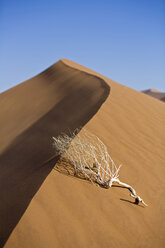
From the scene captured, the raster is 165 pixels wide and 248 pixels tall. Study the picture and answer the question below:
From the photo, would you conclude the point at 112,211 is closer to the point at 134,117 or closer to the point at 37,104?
the point at 134,117

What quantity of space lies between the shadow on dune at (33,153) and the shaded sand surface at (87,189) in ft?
0.06

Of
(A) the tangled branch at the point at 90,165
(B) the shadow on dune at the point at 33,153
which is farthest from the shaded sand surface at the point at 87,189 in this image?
(A) the tangled branch at the point at 90,165

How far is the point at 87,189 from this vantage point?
3480mm

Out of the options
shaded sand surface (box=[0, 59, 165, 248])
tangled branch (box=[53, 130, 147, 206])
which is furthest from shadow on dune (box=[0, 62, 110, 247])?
tangled branch (box=[53, 130, 147, 206])

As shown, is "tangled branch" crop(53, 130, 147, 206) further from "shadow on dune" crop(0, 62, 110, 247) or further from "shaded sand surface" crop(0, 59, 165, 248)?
"shadow on dune" crop(0, 62, 110, 247)

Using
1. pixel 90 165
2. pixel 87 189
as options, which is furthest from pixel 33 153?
pixel 87 189

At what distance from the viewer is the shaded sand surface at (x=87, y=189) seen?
283 centimetres

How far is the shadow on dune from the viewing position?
3.16m

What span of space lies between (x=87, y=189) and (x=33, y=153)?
1983 millimetres

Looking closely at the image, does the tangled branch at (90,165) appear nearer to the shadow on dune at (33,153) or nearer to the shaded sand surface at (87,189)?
the shaded sand surface at (87,189)

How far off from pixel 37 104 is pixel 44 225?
7212 mm

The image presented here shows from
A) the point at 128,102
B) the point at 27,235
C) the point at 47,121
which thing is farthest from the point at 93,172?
the point at 128,102

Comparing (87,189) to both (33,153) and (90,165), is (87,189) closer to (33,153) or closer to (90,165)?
(90,165)

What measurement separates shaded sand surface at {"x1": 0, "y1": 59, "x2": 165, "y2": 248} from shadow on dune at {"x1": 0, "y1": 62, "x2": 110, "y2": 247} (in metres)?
0.02
